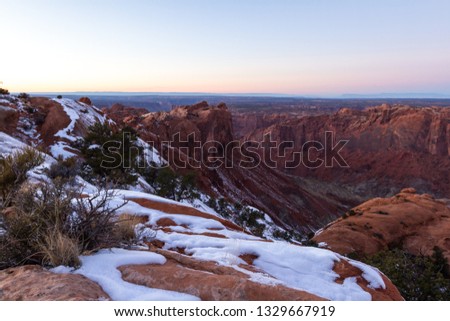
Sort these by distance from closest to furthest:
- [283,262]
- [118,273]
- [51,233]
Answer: [118,273] < [51,233] < [283,262]

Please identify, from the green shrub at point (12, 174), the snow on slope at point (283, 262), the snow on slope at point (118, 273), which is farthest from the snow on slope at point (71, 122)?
the snow on slope at point (118, 273)

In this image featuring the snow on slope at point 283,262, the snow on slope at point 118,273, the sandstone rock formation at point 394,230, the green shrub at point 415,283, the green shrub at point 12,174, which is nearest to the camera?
the snow on slope at point 118,273

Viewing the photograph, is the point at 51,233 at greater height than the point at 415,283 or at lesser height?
greater

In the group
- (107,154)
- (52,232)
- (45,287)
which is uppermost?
(52,232)

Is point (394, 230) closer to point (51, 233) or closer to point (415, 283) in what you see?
point (415, 283)

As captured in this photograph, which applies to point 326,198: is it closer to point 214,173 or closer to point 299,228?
point 299,228

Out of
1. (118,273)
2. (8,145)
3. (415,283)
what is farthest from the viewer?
(8,145)

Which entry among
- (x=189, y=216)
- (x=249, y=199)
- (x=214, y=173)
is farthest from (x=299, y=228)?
(x=189, y=216)

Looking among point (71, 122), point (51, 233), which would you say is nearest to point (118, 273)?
point (51, 233)

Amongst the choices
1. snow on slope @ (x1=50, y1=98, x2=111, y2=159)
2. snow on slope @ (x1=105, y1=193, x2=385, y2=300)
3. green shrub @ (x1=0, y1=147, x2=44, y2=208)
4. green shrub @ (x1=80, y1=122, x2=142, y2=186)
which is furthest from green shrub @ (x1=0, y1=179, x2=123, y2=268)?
snow on slope @ (x1=50, y1=98, x2=111, y2=159)

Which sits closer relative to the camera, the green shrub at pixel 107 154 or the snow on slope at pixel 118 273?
the snow on slope at pixel 118 273

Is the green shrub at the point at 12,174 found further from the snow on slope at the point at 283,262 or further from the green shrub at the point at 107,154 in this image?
the green shrub at the point at 107,154
